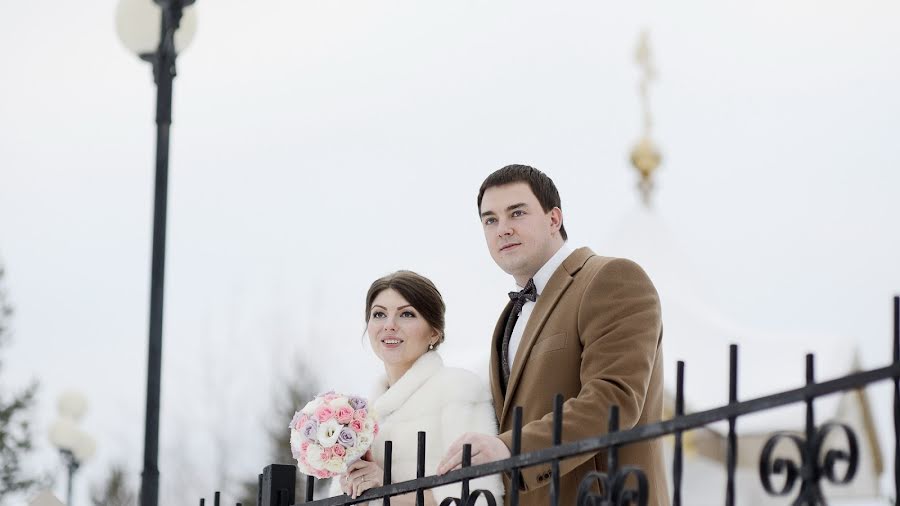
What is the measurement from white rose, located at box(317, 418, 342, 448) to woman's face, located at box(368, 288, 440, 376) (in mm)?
629

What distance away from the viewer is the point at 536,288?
4695 millimetres

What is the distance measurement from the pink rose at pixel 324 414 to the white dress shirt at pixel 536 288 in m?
0.59

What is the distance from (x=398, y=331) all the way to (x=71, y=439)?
12.4 meters

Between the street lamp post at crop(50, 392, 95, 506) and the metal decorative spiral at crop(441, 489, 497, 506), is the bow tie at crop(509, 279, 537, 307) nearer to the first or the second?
the metal decorative spiral at crop(441, 489, 497, 506)

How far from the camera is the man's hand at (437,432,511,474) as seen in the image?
3871mm

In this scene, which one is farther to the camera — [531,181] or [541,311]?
[531,181]

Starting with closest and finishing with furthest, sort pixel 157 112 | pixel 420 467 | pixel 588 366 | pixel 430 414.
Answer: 1. pixel 420 467
2. pixel 588 366
3. pixel 430 414
4. pixel 157 112

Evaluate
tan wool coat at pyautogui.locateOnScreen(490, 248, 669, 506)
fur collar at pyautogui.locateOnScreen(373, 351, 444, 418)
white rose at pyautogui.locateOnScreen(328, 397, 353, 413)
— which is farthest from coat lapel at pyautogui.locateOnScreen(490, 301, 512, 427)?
white rose at pyautogui.locateOnScreen(328, 397, 353, 413)

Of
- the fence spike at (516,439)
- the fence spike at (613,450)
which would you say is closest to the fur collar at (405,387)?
the fence spike at (516,439)

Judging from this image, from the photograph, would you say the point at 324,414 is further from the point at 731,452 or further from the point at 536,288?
the point at 731,452


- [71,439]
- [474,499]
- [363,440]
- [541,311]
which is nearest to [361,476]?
[363,440]

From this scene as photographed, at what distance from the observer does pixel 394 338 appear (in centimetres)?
526

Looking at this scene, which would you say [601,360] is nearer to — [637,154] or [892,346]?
[892,346]

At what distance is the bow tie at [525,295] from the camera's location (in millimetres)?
4691
